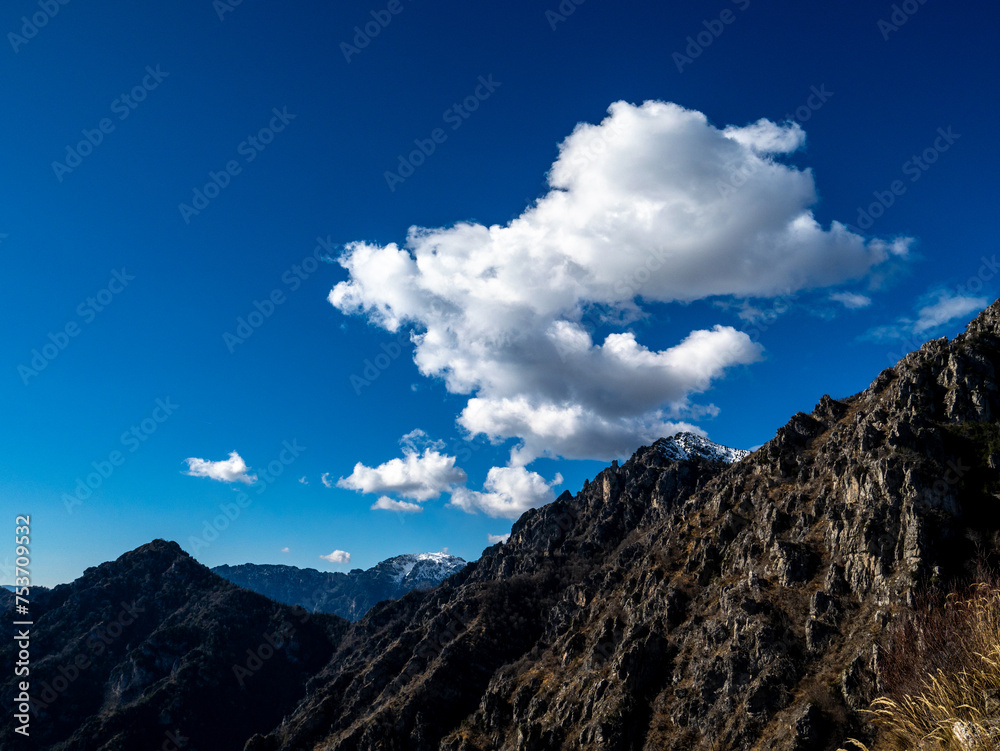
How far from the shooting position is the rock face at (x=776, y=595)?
285 feet

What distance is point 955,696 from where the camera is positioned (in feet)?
124

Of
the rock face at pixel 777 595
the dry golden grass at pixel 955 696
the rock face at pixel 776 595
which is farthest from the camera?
the rock face at pixel 776 595

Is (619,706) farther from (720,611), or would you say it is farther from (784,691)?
(784,691)

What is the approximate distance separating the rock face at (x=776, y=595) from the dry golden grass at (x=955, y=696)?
26495 mm

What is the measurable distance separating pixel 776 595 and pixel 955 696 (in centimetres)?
7192

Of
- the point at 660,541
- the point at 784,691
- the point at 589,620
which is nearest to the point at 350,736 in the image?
the point at 589,620

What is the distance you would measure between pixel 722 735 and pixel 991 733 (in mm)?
72529

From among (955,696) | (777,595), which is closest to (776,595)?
(777,595)

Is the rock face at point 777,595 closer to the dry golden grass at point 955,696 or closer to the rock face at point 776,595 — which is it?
the rock face at point 776,595

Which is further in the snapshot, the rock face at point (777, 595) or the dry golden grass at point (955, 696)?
the rock face at point (777, 595)

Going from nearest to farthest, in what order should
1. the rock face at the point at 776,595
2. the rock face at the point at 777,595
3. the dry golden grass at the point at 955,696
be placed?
the dry golden grass at the point at 955,696 → the rock face at the point at 777,595 → the rock face at the point at 776,595

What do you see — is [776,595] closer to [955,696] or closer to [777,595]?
[777,595]

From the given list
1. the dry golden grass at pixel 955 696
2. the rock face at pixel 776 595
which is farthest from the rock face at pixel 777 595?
the dry golden grass at pixel 955 696

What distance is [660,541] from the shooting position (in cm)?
16538
